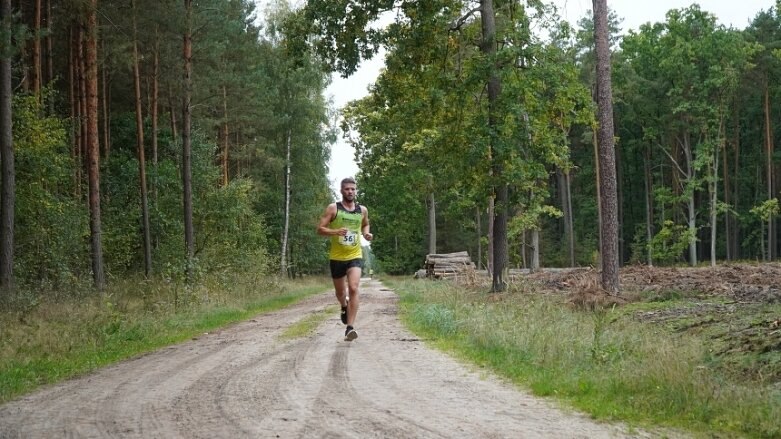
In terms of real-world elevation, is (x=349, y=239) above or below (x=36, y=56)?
below

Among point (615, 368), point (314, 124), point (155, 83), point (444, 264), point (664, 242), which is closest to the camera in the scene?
point (615, 368)

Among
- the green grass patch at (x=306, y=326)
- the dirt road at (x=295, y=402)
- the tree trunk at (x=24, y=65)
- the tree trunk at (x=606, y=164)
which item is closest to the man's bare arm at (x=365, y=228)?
the dirt road at (x=295, y=402)

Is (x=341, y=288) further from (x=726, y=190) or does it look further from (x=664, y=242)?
(x=726, y=190)

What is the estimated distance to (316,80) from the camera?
127ft

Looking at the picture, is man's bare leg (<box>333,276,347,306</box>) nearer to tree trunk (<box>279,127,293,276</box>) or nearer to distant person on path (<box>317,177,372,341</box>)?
distant person on path (<box>317,177,372,341</box>)

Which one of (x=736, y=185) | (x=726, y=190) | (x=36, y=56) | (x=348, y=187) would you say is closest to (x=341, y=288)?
(x=348, y=187)

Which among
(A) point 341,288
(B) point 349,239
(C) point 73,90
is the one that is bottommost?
(A) point 341,288

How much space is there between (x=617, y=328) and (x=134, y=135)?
28.6 meters

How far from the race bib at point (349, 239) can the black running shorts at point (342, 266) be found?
0.94 ft

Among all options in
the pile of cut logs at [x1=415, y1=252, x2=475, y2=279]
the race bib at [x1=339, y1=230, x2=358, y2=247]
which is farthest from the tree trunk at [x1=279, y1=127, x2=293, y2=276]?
the race bib at [x1=339, y1=230, x2=358, y2=247]

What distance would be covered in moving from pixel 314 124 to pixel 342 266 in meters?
32.1

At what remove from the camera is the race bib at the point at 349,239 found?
A: 9461mm

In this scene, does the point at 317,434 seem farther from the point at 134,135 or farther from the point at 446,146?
the point at 134,135

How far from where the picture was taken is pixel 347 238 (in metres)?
9.48
